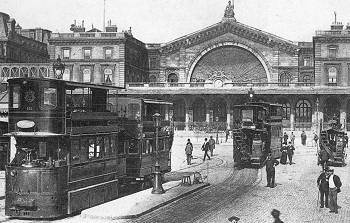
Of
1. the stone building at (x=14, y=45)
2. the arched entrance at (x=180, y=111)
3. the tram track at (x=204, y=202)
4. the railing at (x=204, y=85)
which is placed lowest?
the tram track at (x=204, y=202)

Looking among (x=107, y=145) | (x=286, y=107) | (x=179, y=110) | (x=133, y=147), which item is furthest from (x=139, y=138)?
(x=179, y=110)

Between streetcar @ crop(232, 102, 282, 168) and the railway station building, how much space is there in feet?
81.9

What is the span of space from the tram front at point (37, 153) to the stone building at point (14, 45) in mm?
50776

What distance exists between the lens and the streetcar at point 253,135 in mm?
29609

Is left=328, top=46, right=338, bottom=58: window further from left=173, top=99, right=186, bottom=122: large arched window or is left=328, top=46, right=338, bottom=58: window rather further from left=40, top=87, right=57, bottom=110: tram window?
left=40, top=87, right=57, bottom=110: tram window

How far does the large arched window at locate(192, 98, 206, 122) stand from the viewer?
64438mm

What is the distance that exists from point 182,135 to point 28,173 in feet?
127

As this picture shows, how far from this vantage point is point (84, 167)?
1703cm

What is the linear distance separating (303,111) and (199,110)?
1294 centimetres

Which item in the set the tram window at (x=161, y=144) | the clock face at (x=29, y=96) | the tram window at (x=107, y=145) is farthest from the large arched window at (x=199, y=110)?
the clock face at (x=29, y=96)

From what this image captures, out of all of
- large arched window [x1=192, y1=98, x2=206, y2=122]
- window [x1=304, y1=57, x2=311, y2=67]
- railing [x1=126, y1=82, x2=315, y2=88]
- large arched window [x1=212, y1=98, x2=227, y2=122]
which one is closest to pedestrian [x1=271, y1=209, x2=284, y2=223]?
railing [x1=126, y1=82, x2=315, y2=88]

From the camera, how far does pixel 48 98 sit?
1605 cm

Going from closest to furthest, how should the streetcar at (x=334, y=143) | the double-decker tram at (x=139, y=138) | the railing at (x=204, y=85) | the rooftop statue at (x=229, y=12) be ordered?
the double-decker tram at (x=139, y=138), the streetcar at (x=334, y=143), the railing at (x=204, y=85), the rooftop statue at (x=229, y=12)

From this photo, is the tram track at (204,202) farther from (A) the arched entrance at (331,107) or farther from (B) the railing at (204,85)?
(A) the arched entrance at (331,107)
